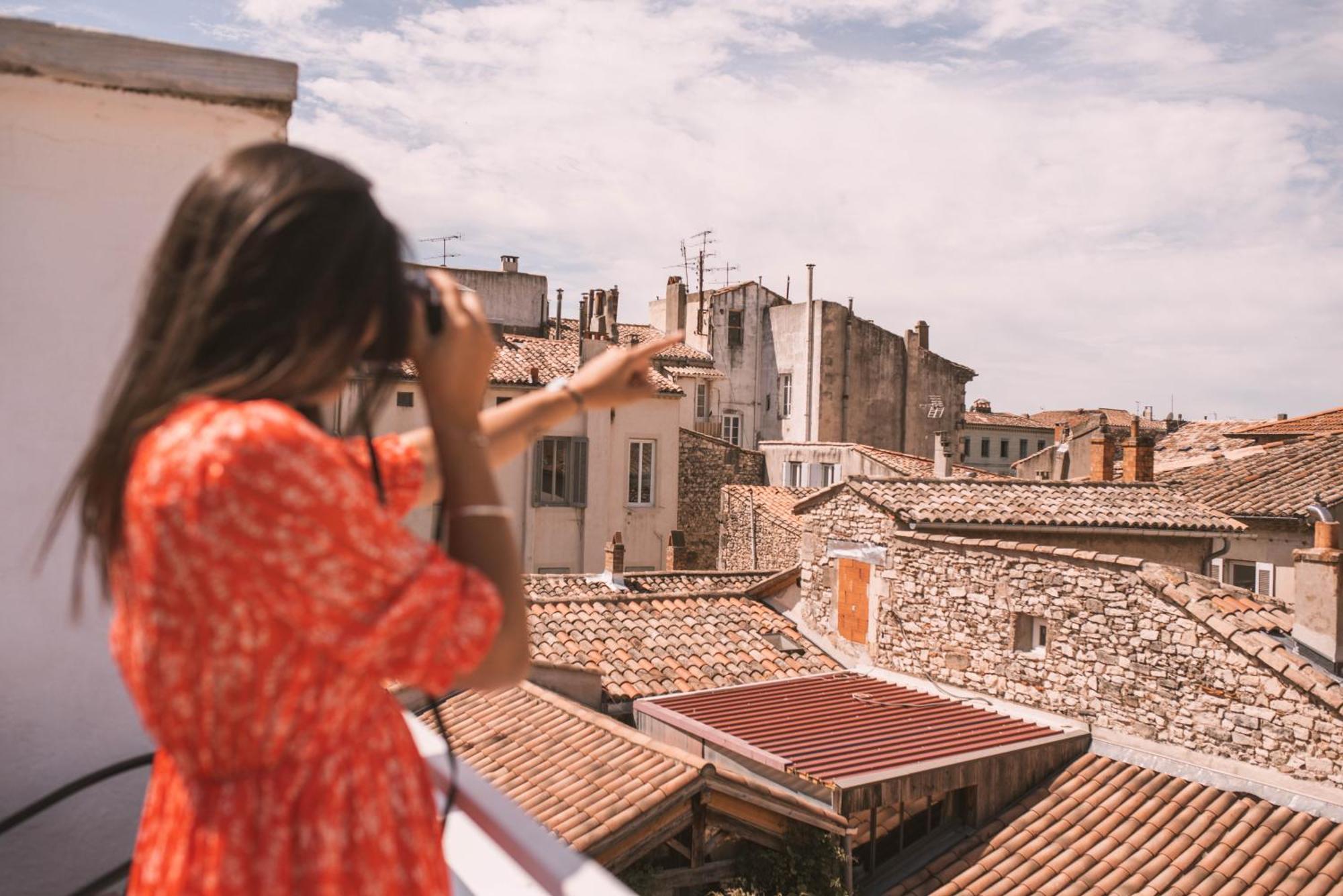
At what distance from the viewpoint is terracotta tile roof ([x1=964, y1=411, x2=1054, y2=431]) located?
42688 mm

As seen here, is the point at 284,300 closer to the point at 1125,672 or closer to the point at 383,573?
the point at 383,573

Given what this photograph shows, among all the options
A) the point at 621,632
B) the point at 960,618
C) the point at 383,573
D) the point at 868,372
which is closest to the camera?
the point at 383,573

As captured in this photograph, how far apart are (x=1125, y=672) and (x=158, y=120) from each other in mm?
10088

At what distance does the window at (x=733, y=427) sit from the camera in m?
32.8

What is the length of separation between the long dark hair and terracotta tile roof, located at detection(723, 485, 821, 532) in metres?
20.2

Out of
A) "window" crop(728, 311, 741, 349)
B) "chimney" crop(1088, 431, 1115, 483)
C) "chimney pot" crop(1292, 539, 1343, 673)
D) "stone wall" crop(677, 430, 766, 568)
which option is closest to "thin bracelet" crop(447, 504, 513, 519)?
"chimney pot" crop(1292, 539, 1343, 673)

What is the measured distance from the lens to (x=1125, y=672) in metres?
10.1

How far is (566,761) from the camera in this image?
855 centimetres

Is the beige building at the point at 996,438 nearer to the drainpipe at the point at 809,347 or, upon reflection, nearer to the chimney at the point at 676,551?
the drainpipe at the point at 809,347

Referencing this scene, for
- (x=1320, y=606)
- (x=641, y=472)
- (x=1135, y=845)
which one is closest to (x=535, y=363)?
(x=641, y=472)

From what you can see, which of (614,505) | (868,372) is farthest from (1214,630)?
(868,372)

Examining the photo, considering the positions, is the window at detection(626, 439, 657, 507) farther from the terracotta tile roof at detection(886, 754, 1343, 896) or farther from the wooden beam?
the wooden beam

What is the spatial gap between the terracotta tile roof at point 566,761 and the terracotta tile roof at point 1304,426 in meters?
19.9

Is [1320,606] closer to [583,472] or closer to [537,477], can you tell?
[583,472]
